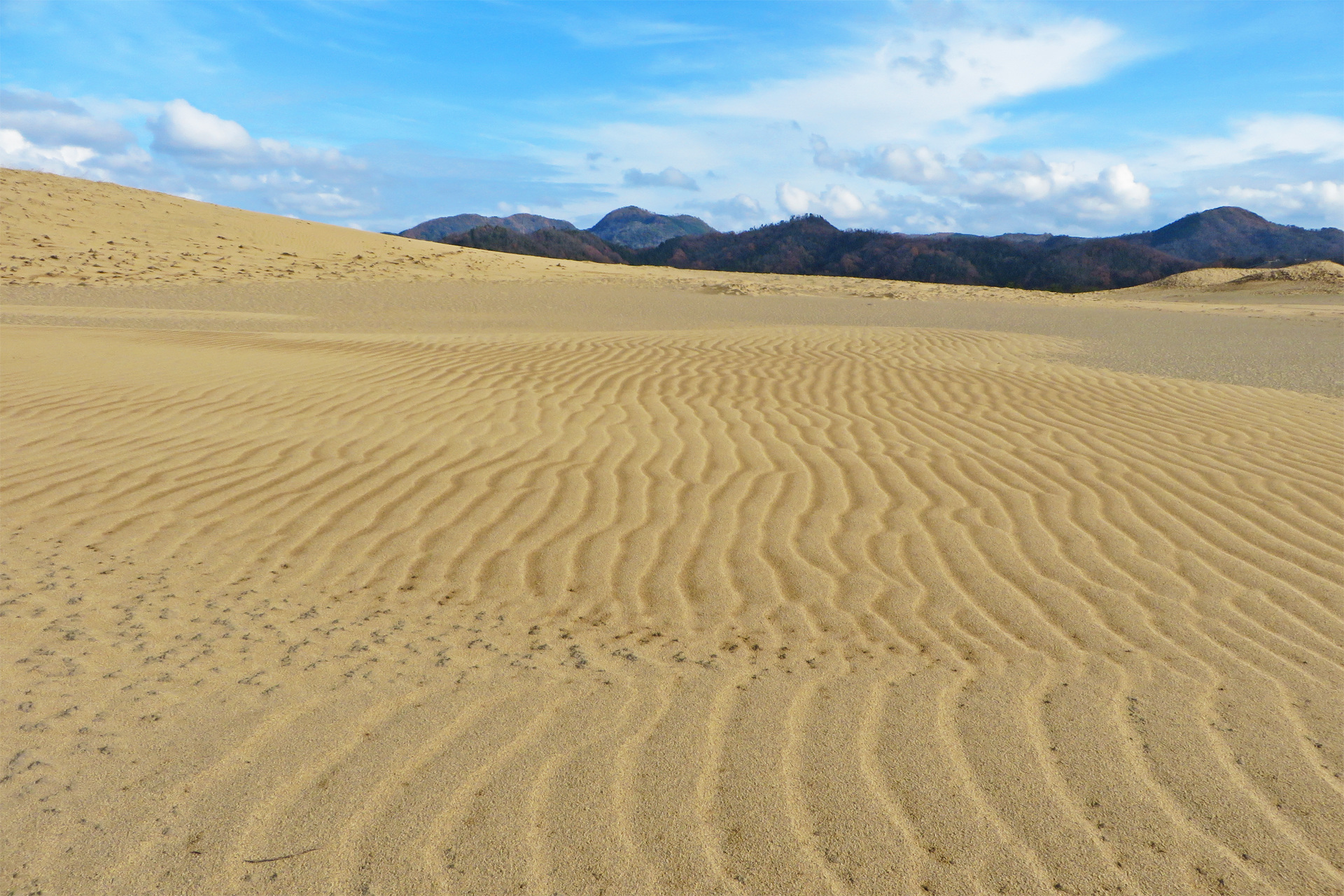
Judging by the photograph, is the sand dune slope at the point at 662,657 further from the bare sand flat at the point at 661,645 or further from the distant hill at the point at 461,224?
the distant hill at the point at 461,224

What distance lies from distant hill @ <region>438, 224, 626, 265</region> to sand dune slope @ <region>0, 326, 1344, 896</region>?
1853 inches

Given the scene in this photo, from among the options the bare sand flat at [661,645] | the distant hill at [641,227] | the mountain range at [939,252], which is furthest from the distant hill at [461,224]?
the bare sand flat at [661,645]

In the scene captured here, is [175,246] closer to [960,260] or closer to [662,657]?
[662,657]

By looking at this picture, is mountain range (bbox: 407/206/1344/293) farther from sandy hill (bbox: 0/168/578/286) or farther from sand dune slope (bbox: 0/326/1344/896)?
sand dune slope (bbox: 0/326/1344/896)

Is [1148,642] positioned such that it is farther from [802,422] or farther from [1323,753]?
[802,422]

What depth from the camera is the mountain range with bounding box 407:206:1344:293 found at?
48.2m

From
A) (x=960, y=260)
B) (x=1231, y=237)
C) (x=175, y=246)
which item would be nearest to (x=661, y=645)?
(x=175, y=246)

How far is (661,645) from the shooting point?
2854 millimetres

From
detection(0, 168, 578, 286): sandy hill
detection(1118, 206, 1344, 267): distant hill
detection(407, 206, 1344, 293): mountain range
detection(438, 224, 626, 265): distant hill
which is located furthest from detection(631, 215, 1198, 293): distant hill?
detection(0, 168, 578, 286): sandy hill

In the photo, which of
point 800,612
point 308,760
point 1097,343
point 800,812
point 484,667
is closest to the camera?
point 800,812

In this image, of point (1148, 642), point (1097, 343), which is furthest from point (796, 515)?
point (1097, 343)

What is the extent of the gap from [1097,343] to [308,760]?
1330cm

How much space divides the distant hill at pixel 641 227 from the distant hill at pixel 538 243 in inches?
2305

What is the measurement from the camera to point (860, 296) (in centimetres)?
2427
